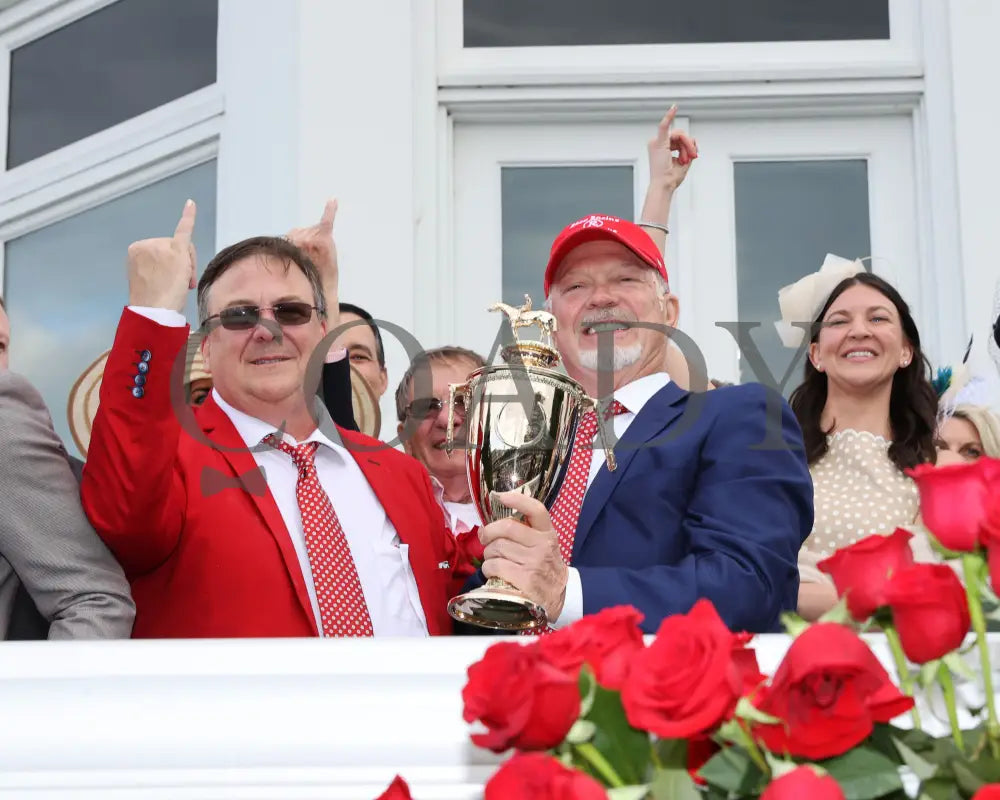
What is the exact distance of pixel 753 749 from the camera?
0.70m

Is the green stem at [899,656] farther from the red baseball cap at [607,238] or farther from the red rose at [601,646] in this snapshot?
the red baseball cap at [607,238]

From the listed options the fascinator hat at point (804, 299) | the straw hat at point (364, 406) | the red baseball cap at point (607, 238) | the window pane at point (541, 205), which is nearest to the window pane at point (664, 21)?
the window pane at point (541, 205)

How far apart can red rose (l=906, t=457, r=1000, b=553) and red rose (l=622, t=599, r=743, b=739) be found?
13cm

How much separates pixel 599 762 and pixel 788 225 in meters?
3.40

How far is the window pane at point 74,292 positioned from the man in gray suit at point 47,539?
2.62 metres

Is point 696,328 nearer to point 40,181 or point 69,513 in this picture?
point 40,181

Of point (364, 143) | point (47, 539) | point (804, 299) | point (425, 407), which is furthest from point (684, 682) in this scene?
point (364, 143)

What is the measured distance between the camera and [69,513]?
173 cm

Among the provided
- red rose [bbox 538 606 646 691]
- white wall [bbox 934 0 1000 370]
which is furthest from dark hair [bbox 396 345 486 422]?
red rose [bbox 538 606 646 691]

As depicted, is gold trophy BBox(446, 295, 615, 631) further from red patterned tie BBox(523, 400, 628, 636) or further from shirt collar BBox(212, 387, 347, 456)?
shirt collar BBox(212, 387, 347, 456)

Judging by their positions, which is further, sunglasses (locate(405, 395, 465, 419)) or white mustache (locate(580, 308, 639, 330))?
sunglasses (locate(405, 395, 465, 419))

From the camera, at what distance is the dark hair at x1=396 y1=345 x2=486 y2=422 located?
119 inches

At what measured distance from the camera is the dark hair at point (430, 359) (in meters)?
3.02

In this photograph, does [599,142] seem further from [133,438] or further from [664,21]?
[133,438]
